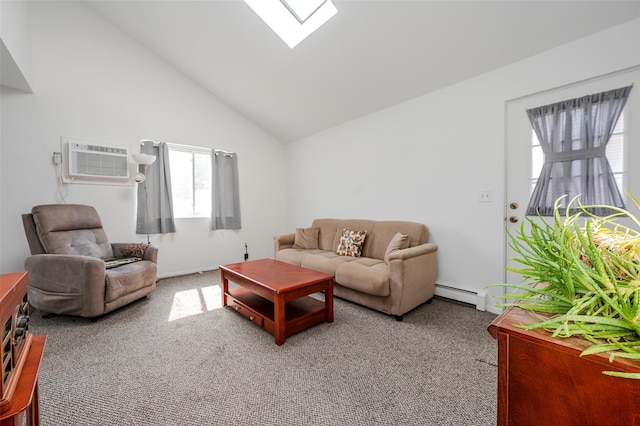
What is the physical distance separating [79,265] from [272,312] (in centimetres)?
171

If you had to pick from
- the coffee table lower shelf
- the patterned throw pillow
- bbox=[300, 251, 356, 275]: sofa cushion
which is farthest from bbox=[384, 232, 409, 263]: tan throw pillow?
the patterned throw pillow

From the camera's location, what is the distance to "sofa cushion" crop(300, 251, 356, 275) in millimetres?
2748

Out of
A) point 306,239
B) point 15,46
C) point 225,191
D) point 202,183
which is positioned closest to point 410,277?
point 306,239

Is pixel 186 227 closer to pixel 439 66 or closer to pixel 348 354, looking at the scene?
pixel 348 354

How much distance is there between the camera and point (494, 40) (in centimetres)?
214

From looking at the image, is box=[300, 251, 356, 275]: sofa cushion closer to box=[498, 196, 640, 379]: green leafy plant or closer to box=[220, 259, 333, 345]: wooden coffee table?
box=[220, 259, 333, 345]: wooden coffee table

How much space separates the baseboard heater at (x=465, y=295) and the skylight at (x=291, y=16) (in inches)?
119

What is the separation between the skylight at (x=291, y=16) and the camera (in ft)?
8.79

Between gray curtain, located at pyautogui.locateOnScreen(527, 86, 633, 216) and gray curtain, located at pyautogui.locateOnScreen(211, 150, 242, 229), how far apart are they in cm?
388

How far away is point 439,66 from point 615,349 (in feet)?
9.03

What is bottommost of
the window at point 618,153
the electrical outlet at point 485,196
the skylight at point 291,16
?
the electrical outlet at point 485,196

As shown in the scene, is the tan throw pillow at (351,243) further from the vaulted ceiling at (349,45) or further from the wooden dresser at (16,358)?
the wooden dresser at (16,358)

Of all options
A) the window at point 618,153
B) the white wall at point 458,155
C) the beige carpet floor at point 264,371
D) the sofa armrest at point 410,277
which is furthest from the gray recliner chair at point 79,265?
the window at point 618,153

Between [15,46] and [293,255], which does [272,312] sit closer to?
[293,255]
